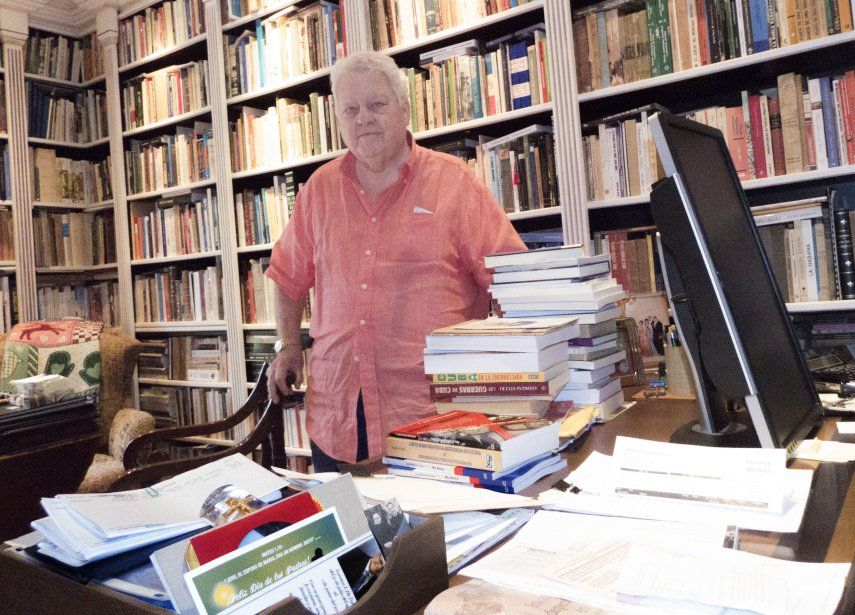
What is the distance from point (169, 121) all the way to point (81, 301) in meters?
1.32

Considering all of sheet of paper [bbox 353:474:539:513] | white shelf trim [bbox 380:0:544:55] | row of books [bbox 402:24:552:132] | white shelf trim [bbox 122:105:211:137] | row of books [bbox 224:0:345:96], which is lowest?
sheet of paper [bbox 353:474:539:513]

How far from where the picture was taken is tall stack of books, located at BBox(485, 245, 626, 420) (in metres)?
1.27

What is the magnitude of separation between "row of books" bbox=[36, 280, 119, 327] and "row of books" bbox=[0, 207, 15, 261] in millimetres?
355

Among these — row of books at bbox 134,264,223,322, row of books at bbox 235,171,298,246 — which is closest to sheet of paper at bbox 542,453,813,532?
row of books at bbox 235,171,298,246

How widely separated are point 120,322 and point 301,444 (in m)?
1.57

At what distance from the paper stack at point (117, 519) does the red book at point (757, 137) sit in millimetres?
1867

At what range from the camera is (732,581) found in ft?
1.80

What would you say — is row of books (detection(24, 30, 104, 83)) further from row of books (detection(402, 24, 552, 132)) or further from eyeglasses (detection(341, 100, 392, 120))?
eyeglasses (detection(341, 100, 392, 120))

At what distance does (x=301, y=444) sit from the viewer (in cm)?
311

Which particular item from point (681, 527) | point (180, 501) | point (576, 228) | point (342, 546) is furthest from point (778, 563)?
point (576, 228)

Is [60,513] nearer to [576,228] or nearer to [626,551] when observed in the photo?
[626,551]

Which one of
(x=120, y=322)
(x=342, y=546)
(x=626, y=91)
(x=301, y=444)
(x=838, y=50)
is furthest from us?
(x=120, y=322)

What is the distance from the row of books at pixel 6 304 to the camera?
11.8 ft

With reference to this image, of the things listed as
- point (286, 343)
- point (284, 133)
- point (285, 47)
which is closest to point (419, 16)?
point (285, 47)
